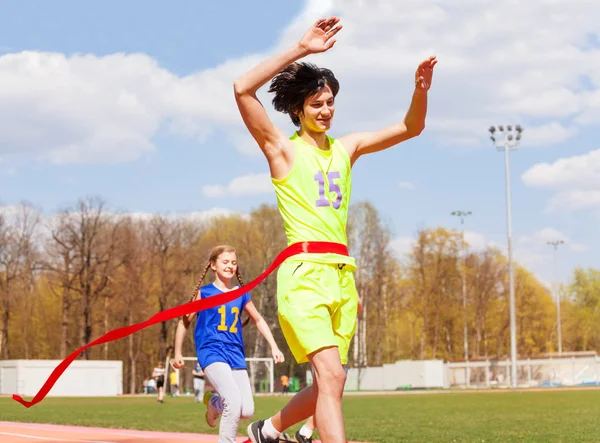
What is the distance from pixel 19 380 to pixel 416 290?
112ft

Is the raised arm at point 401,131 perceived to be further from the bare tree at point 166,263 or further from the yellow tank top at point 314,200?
the bare tree at point 166,263

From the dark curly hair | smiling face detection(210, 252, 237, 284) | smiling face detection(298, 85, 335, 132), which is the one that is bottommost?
smiling face detection(210, 252, 237, 284)

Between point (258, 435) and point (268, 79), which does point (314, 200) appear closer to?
point (268, 79)

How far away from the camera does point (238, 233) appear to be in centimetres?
6838

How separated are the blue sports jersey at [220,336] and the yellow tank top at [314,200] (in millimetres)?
2498

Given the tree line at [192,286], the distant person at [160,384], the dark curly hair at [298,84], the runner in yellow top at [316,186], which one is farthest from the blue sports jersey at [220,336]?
the tree line at [192,286]

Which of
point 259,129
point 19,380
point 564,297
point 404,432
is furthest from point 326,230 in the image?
point 564,297

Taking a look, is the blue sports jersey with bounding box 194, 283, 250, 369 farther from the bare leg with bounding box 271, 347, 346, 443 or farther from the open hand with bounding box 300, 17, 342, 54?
the open hand with bounding box 300, 17, 342, 54

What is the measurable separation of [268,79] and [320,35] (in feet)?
1.31

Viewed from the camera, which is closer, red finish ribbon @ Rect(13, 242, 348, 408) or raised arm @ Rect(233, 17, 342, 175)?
raised arm @ Rect(233, 17, 342, 175)

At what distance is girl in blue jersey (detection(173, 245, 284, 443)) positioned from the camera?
7676 mm

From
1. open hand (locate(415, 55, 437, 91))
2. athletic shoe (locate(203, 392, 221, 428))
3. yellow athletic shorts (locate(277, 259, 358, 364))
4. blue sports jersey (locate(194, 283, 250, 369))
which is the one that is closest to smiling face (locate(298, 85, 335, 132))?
open hand (locate(415, 55, 437, 91))

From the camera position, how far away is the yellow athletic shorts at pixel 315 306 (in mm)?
5227

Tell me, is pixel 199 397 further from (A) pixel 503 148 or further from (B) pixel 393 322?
(B) pixel 393 322
